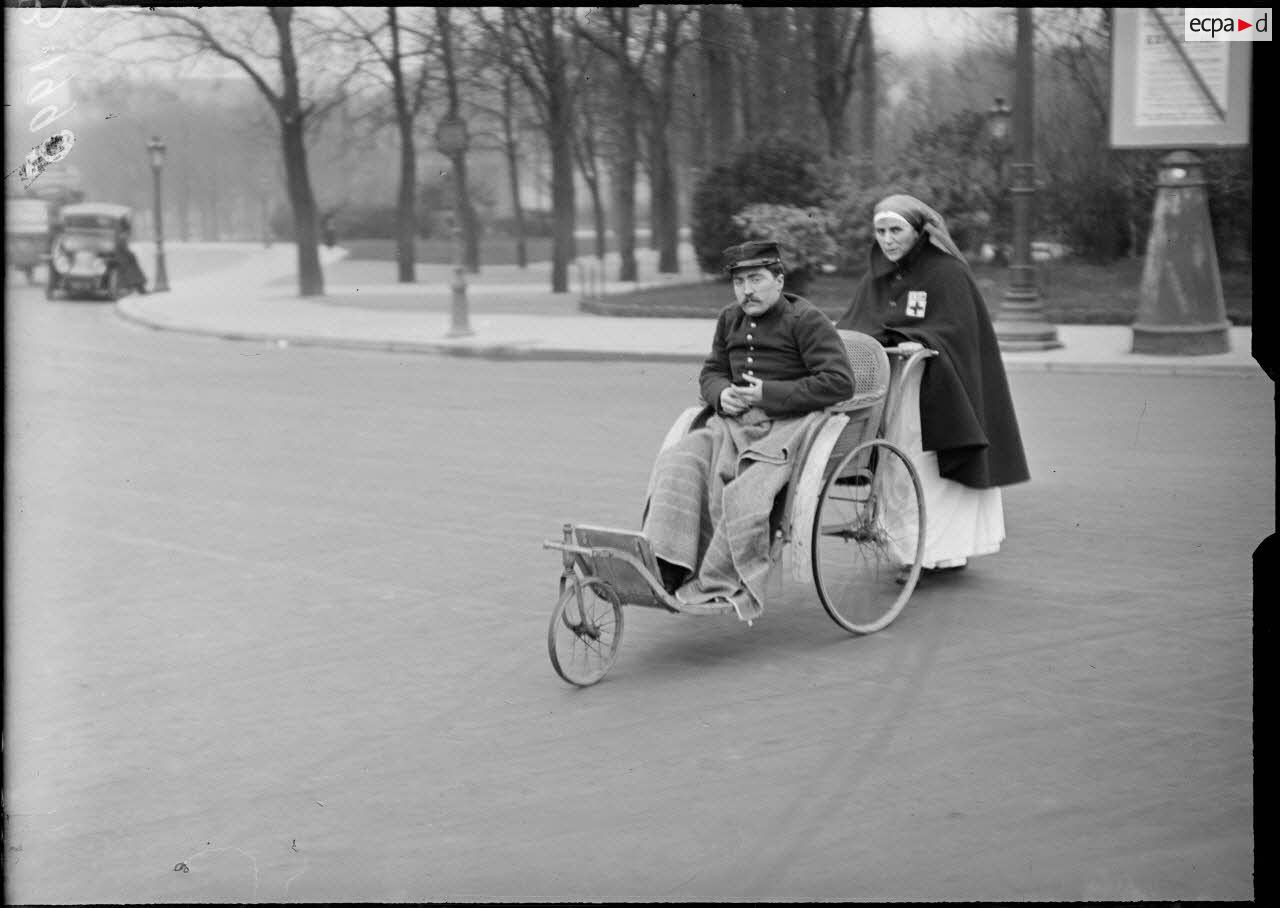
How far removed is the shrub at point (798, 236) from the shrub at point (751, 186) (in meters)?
1.23

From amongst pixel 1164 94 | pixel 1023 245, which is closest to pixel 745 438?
pixel 1164 94

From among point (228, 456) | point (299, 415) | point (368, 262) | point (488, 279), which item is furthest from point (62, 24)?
point (368, 262)

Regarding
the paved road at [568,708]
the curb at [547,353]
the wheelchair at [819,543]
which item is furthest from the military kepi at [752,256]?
the curb at [547,353]

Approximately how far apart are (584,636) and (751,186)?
72.2 feet

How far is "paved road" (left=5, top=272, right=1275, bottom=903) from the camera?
14.4 ft

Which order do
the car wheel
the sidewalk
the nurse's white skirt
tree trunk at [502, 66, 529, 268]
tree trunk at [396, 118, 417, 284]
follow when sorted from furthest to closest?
tree trunk at [396, 118, 417, 284] → tree trunk at [502, 66, 529, 268] → the car wheel → the sidewalk → the nurse's white skirt

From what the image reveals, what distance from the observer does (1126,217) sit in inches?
1074

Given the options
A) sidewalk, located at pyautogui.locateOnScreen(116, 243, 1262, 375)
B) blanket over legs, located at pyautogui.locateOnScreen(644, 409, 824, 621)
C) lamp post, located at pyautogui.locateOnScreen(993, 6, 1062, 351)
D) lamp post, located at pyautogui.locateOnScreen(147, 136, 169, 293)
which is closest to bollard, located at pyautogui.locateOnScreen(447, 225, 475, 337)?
sidewalk, located at pyautogui.locateOnScreen(116, 243, 1262, 375)

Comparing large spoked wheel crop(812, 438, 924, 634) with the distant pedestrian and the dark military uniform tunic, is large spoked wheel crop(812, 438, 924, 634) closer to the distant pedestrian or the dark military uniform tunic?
the distant pedestrian

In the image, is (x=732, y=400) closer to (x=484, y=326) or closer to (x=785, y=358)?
(x=785, y=358)

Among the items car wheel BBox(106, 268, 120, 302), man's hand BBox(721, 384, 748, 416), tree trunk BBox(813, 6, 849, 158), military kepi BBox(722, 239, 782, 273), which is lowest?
man's hand BBox(721, 384, 748, 416)

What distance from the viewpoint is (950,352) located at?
7.43m

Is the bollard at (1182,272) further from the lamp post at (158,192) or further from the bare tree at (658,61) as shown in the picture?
the lamp post at (158,192)

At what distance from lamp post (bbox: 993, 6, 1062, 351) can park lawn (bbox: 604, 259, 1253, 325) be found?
323cm
